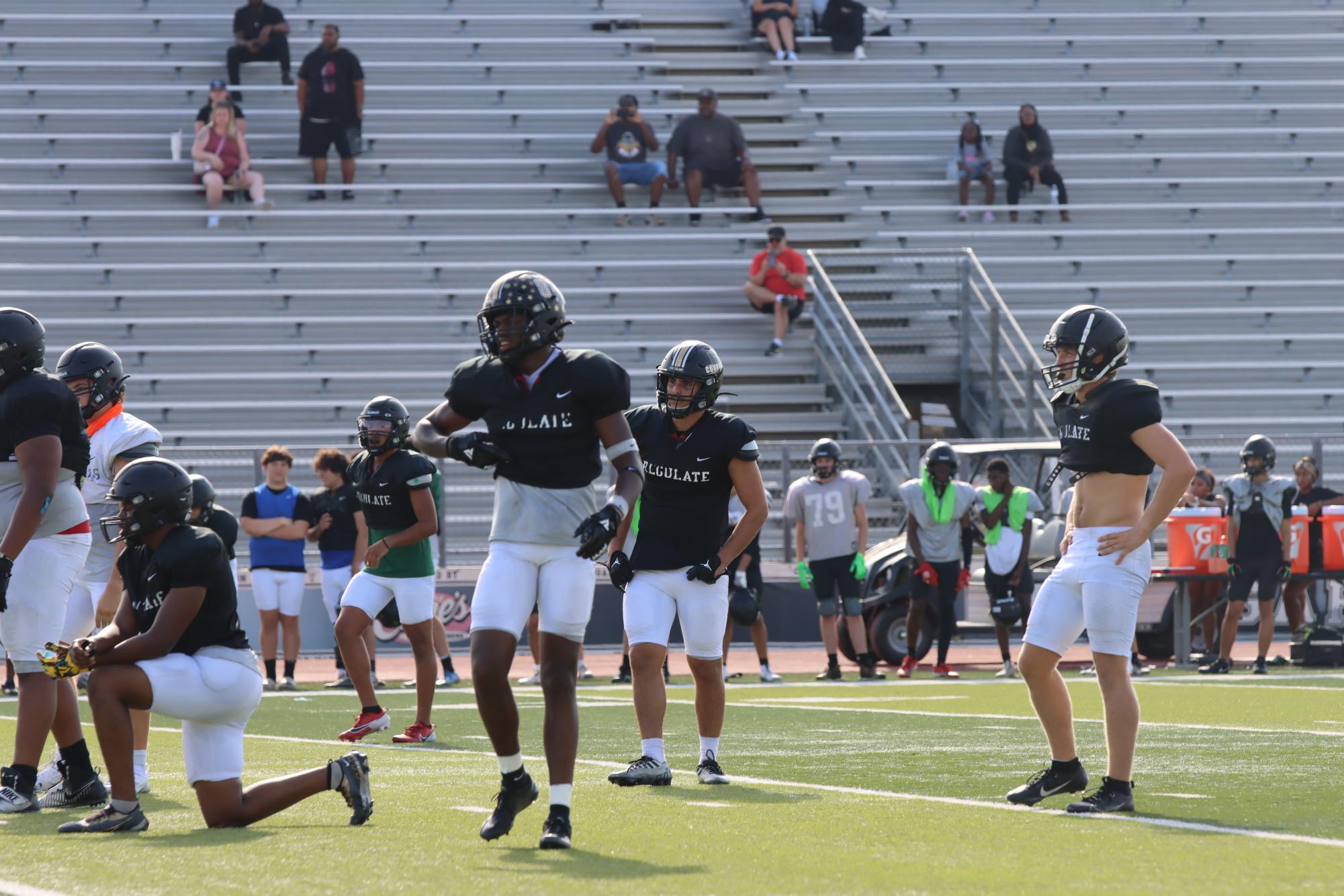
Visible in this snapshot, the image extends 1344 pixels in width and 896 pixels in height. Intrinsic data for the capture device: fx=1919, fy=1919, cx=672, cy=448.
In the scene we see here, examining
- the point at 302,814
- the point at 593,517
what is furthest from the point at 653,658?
the point at 593,517

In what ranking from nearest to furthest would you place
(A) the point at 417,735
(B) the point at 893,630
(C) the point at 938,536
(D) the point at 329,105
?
(A) the point at 417,735 → (C) the point at 938,536 → (B) the point at 893,630 → (D) the point at 329,105

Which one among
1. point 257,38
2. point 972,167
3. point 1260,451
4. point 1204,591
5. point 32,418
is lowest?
point 1204,591

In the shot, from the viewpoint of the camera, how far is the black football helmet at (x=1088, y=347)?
6.84 m

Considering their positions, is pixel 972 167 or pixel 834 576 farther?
pixel 972 167

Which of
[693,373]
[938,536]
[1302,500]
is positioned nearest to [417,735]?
[693,373]

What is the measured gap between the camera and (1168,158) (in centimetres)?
2575

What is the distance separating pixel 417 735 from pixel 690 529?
2.51m

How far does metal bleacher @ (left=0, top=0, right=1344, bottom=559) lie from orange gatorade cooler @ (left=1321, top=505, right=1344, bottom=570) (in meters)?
4.65

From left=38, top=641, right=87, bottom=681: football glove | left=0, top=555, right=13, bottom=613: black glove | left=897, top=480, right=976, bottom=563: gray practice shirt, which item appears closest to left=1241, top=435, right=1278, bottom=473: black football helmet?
left=897, top=480, right=976, bottom=563: gray practice shirt

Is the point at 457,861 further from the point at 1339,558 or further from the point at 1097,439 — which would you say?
the point at 1339,558

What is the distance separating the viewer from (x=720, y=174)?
939 inches

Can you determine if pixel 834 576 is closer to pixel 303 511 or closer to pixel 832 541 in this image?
pixel 832 541

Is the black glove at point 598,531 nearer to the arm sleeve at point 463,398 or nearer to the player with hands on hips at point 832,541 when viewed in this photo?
the arm sleeve at point 463,398

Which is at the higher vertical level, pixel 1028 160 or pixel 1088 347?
pixel 1028 160
